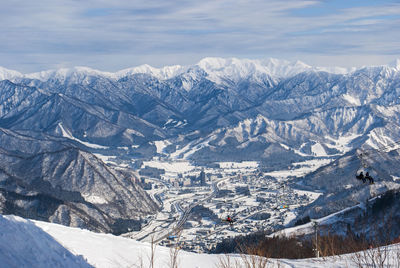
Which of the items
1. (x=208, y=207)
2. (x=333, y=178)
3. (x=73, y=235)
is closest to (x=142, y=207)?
(x=208, y=207)

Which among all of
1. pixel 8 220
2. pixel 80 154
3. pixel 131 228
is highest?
pixel 80 154

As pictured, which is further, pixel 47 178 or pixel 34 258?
pixel 47 178

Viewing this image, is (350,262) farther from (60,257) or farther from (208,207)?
(208,207)

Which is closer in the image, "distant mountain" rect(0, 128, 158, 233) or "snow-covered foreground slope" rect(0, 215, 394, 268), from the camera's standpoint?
"snow-covered foreground slope" rect(0, 215, 394, 268)

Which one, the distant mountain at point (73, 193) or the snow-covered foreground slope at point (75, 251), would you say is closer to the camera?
the snow-covered foreground slope at point (75, 251)

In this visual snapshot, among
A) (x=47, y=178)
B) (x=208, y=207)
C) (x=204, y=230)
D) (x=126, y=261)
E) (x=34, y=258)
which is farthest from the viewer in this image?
(x=47, y=178)

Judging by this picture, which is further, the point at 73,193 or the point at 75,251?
the point at 73,193

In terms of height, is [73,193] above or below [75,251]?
above

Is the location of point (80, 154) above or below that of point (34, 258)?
above
